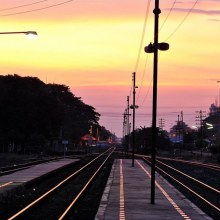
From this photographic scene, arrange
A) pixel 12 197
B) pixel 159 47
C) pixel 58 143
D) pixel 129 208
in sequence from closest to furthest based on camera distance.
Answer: pixel 129 208
pixel 159 47
pixel 12 197
pixel 58 143

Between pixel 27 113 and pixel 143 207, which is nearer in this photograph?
pixel 143 207

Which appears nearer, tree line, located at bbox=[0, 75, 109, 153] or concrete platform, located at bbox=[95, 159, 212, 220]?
concrete platform, located at bbox=[95, 159, 212, 220]

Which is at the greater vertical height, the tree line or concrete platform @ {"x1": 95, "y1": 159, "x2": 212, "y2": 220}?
the tree line

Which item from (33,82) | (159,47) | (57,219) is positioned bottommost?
(57,219)

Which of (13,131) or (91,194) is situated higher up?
(13,131)

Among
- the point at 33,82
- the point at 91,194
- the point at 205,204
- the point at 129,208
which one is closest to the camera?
the point at 129,208

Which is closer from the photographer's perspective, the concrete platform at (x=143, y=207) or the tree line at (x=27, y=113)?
the concrete platform at (x=143, y=207)

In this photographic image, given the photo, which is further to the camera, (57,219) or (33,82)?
(33,82)

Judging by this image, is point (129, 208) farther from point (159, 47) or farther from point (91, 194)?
point (91, 194)

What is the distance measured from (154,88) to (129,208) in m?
4.73

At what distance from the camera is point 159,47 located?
20.0 meters

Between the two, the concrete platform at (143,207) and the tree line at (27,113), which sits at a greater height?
the tree line at (27,113)

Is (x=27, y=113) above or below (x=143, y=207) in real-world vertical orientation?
above

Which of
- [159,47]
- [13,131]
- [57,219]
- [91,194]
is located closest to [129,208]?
[57,219]
